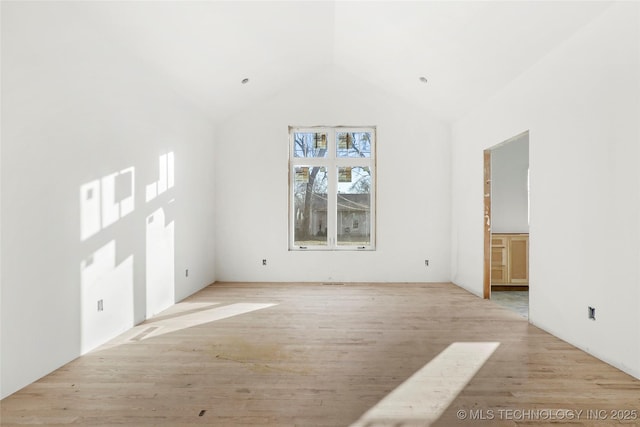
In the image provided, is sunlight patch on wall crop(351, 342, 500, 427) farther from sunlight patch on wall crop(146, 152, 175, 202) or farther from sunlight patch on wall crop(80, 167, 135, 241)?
sunlight patch on wall crop(146, 152, 175, 202)

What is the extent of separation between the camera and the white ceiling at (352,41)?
10.4ft

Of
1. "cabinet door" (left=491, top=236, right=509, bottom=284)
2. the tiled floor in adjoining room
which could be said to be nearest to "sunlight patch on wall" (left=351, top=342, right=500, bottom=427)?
the tiled floor in adjoining room

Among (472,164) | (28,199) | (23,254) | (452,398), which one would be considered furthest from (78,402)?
(472,164)

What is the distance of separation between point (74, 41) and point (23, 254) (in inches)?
65.3

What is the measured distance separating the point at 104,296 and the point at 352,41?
14.0 feet

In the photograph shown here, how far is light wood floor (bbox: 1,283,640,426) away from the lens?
1.98 metres

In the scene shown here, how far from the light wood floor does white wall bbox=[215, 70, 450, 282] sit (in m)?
1.99

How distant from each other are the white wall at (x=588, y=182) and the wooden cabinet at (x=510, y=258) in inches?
74.0

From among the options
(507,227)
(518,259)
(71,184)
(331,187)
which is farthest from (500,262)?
(71,184)

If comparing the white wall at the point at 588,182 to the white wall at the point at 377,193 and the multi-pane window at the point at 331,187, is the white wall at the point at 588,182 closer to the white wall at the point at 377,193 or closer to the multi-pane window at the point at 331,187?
the white wall at the point at 377,193

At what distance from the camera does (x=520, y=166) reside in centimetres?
602

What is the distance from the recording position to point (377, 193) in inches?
238

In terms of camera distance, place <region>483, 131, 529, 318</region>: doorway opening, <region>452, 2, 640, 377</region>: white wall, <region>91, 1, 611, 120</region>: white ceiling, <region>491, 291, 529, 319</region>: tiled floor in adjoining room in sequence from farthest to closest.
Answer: <region>483, 131, 529, 318</region>: doorway opening, <region>491, 291, 529, 319</region>: tiled floor in adjoining room, <region>91, 1, 611, 120</region>: white ceiling, <region>452, 2, 640, 377</region>: white wall

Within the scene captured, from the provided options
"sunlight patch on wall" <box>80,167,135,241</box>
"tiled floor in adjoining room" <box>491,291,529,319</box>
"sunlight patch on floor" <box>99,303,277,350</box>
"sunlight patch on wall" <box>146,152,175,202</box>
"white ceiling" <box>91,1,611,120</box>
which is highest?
"white ceiling" <box>91,1,611,120</box>
